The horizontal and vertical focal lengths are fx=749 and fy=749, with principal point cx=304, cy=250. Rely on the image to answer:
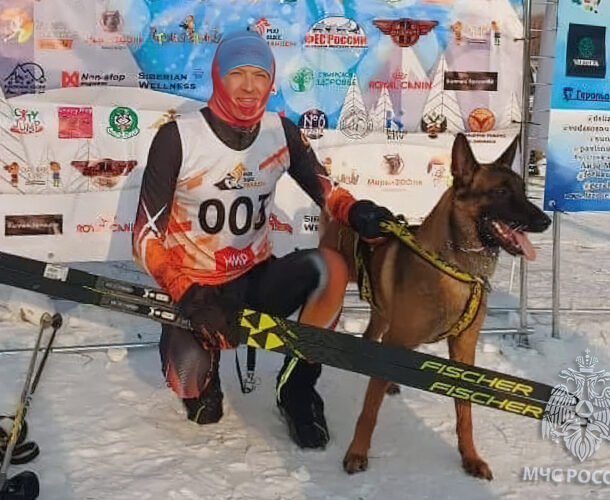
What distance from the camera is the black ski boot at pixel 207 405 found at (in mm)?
3432

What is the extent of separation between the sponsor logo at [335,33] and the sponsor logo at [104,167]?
1.24 m

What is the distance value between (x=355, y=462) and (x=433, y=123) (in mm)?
2255

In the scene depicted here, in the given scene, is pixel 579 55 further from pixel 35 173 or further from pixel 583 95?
pixel 35 173

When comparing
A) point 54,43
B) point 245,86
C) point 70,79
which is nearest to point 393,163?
point 245,86

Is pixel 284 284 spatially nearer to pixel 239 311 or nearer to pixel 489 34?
pixel 239 311

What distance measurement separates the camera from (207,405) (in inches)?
135

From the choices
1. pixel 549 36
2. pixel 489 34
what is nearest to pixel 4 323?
pixel 489 34

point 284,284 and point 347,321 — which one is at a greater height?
point 284,284

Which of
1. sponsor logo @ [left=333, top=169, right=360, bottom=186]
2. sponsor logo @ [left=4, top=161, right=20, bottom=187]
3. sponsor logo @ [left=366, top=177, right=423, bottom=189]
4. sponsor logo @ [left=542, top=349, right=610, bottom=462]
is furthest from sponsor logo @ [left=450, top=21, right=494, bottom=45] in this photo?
sponsor logo @ [left=4, top=161, right=20, bottom=187]

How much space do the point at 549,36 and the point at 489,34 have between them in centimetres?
35

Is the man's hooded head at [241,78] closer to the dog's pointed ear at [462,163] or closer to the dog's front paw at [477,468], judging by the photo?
the dog's pointed ear at [462,163]

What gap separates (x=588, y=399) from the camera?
3.60 metres

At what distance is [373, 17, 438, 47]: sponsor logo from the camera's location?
438 centimetres

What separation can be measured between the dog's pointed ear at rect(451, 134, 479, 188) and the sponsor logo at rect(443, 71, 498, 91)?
1617mm
